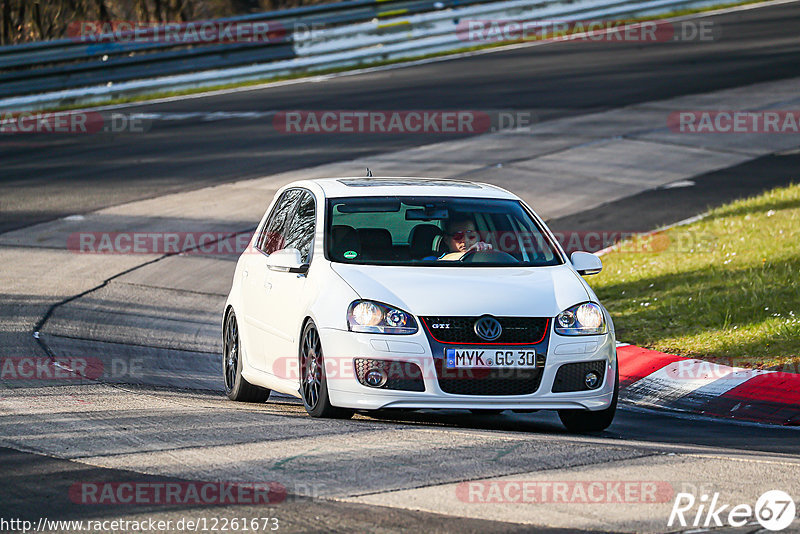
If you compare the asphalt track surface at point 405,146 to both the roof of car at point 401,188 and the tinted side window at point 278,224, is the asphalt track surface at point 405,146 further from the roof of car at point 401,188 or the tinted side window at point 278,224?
the roof of car at point 401,188

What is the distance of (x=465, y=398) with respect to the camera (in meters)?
7.67

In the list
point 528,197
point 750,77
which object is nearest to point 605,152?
point 528,197

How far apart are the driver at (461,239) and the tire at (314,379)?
1184 mm

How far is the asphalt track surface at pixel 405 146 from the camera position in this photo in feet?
20.1

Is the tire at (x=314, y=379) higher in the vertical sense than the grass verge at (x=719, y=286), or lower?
higher

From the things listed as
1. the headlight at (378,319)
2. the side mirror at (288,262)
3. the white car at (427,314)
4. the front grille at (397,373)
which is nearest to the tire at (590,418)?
the white car at (427,314)

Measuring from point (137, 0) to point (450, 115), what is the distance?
1062 centimetres

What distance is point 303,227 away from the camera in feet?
29.9

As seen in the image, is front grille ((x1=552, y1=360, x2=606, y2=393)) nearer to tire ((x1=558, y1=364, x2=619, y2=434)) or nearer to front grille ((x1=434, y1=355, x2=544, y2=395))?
front grille ((x1=434, y1=355, x2=544, y2=395))

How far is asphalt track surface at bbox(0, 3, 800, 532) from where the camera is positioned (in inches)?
241

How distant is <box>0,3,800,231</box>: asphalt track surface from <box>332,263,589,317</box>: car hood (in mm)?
9653

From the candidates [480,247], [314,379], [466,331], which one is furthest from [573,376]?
[314,379]

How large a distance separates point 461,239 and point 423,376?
1550mm

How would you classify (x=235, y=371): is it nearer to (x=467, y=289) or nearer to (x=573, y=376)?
(x=467, y=289)
